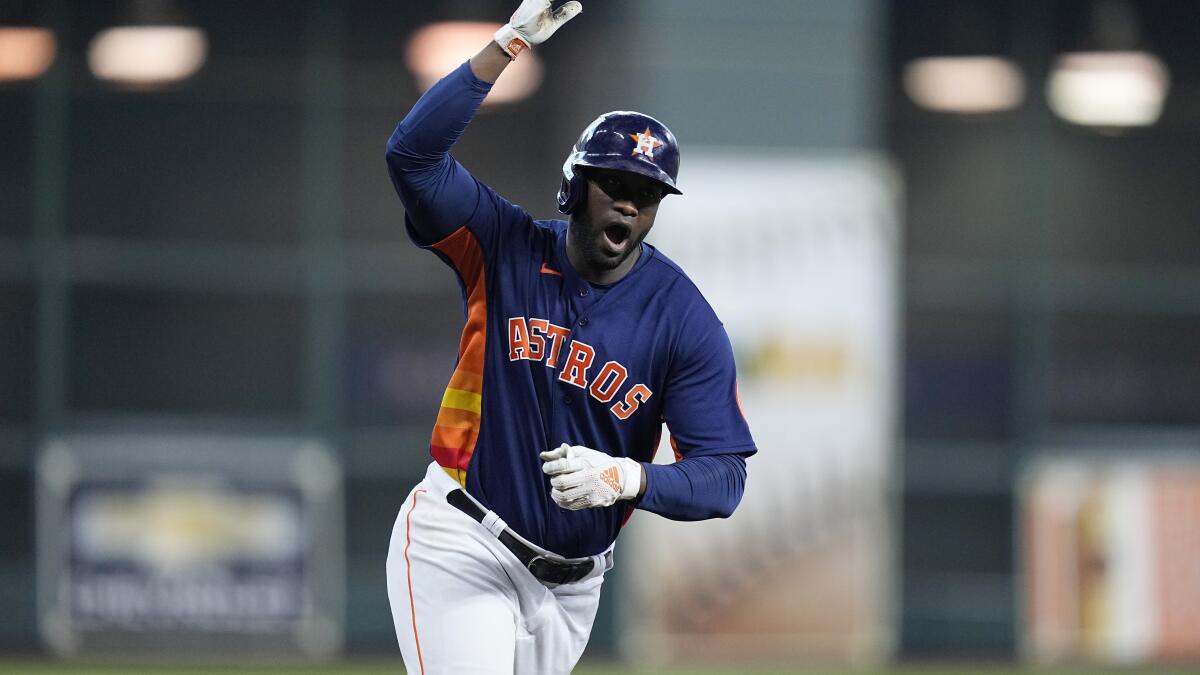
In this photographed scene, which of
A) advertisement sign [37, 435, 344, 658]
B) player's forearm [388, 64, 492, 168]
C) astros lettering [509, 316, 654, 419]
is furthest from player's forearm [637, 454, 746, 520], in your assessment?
advertisement sign [37, 435, 344, 658]

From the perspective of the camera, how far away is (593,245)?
16.1 feet

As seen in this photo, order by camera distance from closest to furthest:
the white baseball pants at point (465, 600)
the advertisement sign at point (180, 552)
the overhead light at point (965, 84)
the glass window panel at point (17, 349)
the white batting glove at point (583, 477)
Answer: the white batting glove at point (583, 477) < the white baseball pants at point (465, 600) < the advertisement sign at point (180, 552) < the glass window panel at point (17, 349) < the overhead light at point (965, 84)

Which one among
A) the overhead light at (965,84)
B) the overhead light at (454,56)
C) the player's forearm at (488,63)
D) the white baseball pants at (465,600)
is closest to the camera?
the player's forearm at (488,63)

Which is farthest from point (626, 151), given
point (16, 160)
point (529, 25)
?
point (16, 160)

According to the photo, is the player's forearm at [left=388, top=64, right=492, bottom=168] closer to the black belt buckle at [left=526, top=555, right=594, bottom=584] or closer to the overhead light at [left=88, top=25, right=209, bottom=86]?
the black belt buckle at [left=526, top=555, right=594, bottom=584]

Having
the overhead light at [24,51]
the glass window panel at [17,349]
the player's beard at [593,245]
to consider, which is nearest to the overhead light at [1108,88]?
the overhead light at [24,51]

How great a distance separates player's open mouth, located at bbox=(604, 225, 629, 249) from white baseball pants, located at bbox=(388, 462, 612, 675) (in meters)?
0.85

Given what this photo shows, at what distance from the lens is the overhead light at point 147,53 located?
43.0ft

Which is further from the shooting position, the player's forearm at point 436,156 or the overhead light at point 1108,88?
the overhead light at point 1108,88

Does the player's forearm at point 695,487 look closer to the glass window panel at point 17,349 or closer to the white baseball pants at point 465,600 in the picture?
the white baseball pants at point 465,600

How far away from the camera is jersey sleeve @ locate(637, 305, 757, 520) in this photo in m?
4.84

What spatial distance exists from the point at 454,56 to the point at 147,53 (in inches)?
92.3

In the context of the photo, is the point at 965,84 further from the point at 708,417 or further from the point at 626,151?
the point at 626,151

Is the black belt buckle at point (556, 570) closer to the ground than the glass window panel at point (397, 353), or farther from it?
closer to the ground
